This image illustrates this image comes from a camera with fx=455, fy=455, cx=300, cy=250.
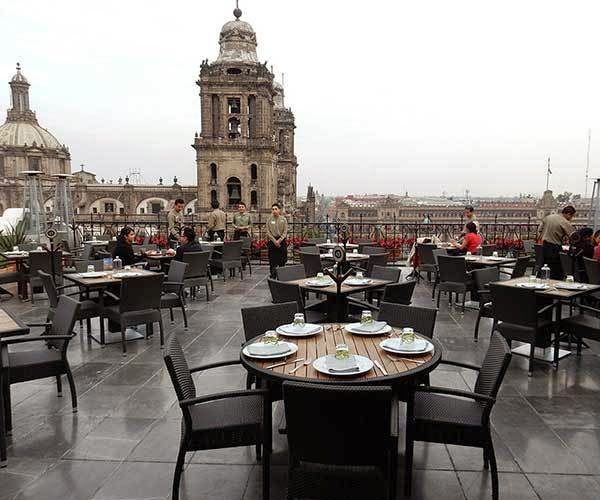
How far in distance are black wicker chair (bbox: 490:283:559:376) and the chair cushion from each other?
6.11 feet

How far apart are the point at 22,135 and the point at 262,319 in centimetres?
8266

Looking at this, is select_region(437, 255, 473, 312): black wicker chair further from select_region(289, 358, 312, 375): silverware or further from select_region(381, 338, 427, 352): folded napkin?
select_region(289, 358, 312, 375): silverware

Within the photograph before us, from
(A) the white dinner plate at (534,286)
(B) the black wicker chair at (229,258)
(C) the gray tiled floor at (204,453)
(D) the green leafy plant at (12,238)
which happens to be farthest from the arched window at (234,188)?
(A) the white dinner plate at (534,286)

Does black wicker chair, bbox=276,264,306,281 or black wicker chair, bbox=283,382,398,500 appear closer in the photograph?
black wicker chair, bbox=283,382,398,500

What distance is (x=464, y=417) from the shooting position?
264 centimetres

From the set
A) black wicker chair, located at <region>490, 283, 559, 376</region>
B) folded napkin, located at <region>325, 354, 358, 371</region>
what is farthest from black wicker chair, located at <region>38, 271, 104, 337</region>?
black wicker chair, located at <region>490, 283, 559, 376</region>

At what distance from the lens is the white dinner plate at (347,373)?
7.98ft

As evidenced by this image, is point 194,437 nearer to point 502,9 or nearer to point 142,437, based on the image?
point 142,437

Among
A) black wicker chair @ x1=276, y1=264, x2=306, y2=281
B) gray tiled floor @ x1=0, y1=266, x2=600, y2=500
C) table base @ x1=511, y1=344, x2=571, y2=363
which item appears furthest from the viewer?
black wicker chair @ x1=276, y1=264, x2=306, y2=281

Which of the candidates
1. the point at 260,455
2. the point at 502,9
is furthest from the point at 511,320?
the point at 502,9

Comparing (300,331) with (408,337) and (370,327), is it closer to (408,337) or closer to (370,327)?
(370,327)

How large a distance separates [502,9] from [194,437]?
33.5 ft

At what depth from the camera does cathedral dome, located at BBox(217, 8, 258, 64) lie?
4209cm

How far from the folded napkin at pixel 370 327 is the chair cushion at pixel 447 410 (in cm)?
54
